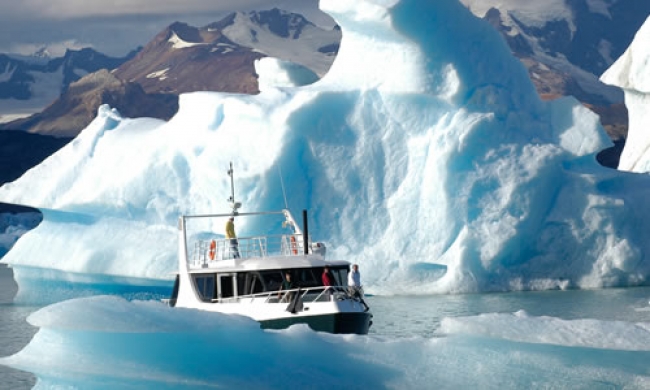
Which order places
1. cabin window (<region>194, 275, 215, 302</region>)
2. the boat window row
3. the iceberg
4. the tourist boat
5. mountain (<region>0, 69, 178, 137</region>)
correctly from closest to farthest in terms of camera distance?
1. the tourist boat
2. the boat window row
3. cabin window (<region>194, 275, 215, 302</region>)
4. the iceberg
5. mountain (<region>0, 69, 178, 137</region>)

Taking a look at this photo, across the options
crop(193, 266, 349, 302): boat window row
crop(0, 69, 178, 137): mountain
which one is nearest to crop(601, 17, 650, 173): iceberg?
crop(193, 266, 349, 302): boat window row

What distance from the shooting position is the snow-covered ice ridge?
25016 millimetres

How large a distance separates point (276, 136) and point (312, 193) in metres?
1.61

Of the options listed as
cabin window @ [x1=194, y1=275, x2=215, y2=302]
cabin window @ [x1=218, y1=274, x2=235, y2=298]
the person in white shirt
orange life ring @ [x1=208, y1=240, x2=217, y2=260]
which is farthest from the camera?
orange life ring @ [x1=208, y1=240, x2=217, y2=260]

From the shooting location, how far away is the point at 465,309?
21891mm

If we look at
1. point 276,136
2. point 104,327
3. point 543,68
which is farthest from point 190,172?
point 543,68

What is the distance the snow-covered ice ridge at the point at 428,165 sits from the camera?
82.1 ft

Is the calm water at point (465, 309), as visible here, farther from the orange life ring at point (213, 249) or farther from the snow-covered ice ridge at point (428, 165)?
the orange life ring at point (213, 249)

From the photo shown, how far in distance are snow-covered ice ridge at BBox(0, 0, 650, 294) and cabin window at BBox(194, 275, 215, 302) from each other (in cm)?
819

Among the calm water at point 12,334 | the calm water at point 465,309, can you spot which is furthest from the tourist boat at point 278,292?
the calm water at point 12,334

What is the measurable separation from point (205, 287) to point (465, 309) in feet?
21.7

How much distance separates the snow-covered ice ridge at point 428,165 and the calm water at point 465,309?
2.69 feet

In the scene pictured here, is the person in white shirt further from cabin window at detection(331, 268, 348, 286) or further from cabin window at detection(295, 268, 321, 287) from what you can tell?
cabin window at detection(295, 268, 321, 287)

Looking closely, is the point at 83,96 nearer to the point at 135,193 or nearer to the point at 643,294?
the point at 135,193
